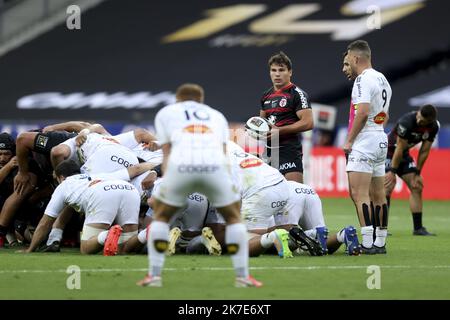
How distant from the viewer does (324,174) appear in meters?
25.3

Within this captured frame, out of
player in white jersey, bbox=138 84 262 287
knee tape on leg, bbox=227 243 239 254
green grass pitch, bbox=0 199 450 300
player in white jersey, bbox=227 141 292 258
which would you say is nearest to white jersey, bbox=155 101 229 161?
player in white jersey, bbox=138 84 262 287

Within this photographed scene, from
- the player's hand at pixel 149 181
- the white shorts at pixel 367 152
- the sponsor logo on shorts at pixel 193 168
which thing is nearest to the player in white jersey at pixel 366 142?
the white shorts at pixel 367 152

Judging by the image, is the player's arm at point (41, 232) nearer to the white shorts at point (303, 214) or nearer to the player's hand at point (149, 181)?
the player's hand at point (149, 181)

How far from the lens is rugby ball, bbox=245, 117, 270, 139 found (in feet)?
40.5

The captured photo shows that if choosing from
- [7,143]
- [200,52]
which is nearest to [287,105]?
[7,143]

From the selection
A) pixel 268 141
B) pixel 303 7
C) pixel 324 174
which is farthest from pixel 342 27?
pixel 268 141

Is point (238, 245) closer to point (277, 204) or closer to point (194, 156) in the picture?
point (194, 156)

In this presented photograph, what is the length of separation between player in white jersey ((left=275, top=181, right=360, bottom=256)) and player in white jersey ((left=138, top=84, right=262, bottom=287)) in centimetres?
272

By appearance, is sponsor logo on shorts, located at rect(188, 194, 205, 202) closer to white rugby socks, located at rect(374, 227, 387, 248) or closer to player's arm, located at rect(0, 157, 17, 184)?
white rugby socks, located at rect(374, 227, 387, 248)

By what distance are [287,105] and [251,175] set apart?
1935 millimetres

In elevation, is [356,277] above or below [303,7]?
below

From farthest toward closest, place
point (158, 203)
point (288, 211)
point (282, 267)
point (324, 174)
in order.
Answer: point (324, 174) < point (288, 211) < point (282, 267) < point (158, 203)

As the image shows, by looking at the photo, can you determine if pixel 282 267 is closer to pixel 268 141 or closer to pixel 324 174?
pixel 268 141

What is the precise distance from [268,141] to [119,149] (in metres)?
1.89
